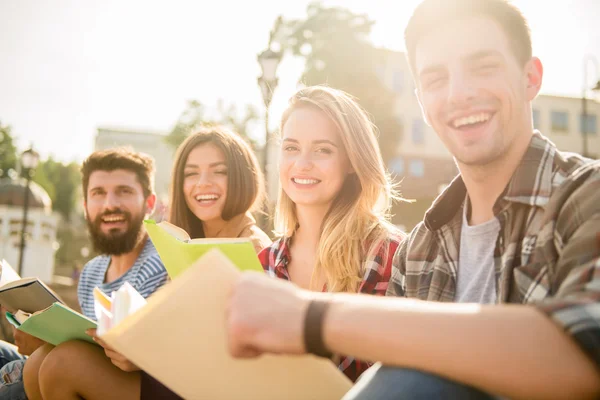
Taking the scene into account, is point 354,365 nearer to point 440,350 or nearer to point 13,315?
point 440,350

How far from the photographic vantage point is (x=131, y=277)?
384cm

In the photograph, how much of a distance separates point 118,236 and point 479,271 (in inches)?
123

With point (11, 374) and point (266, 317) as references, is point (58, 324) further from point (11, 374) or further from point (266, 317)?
point (266, 317)

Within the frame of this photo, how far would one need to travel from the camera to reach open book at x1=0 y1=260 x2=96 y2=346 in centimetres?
236

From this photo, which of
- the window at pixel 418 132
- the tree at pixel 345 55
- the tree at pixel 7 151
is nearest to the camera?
the tree at pixel 345 55

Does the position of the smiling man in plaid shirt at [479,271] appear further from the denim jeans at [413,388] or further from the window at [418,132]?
the window at [418,132]

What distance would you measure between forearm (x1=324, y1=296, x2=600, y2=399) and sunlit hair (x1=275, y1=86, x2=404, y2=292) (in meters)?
1.74

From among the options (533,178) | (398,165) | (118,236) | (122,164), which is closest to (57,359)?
(118,236)

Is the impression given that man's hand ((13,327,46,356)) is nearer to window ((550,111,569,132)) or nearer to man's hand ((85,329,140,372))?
man's hand ((85,329,140,372))

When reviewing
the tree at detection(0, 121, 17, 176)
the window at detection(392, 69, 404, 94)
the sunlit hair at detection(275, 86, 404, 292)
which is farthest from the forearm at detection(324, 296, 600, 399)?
the tree at detection(0, 121, 17, 176)

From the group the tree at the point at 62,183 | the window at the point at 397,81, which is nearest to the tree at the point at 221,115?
the window at the point at 397,81

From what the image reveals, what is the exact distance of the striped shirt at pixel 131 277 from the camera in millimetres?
3543

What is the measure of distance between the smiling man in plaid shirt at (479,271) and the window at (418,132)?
119 ft

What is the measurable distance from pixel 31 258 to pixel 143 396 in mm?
28156
